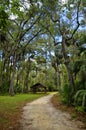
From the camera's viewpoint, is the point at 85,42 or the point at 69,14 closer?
the point at 85,42

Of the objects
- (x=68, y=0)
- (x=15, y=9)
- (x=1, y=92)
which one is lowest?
(x=1, y=92)

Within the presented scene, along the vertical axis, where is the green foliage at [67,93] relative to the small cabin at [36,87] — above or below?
below

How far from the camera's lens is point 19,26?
3097 cm

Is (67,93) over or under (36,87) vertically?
under

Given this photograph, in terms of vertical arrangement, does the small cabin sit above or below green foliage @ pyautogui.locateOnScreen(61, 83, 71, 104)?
above

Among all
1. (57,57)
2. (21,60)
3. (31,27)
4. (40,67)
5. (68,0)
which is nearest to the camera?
(68,0)

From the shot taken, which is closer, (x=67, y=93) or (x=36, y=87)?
(x=67, y=93)

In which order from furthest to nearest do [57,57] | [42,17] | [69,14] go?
[57,57] < [42,17] < [69,14]

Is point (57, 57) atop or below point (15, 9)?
atop

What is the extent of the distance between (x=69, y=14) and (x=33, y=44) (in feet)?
71.6

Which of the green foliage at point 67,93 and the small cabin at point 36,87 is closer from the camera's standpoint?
the green foliage at point 67,93

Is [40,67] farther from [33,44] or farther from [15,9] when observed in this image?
[15,9]

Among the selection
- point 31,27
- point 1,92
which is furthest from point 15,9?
point 1,92

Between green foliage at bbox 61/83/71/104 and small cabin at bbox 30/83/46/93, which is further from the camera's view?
small cabin at bbox 30/83/46/93
